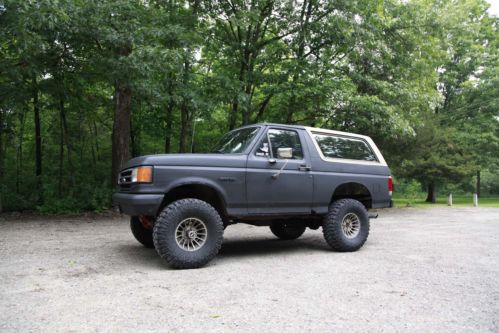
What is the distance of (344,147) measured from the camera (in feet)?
23.9

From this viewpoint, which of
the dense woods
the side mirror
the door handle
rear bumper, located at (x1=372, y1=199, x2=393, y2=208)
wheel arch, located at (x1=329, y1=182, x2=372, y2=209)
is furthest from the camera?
A: the dense woods

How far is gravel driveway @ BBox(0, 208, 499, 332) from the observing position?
3445mm

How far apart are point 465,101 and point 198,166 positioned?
29.2 metres

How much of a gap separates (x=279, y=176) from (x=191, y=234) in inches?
65.5

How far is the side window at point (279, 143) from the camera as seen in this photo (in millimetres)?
6293

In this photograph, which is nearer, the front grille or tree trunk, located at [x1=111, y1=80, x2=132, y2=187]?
the front grille

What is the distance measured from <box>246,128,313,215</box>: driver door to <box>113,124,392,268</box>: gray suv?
0.02 meters

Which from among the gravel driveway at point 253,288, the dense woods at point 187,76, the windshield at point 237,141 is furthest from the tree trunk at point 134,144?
the windshield at point 237,141

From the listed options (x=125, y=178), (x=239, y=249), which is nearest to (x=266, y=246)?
(x=239, y=249)

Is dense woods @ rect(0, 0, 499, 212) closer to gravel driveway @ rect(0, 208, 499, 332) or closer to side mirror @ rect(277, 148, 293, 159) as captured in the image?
gravel driveway @ rect(0, 208, 499, 332)

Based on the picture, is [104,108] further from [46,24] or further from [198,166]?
[198,166]

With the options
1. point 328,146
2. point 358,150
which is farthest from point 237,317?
point 358,150

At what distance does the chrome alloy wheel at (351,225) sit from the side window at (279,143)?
54.6 inches

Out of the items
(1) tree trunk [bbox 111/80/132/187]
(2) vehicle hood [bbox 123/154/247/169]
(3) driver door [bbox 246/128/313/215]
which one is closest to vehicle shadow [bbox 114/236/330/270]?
(3) driver door [bbox 246/128/313/215]
